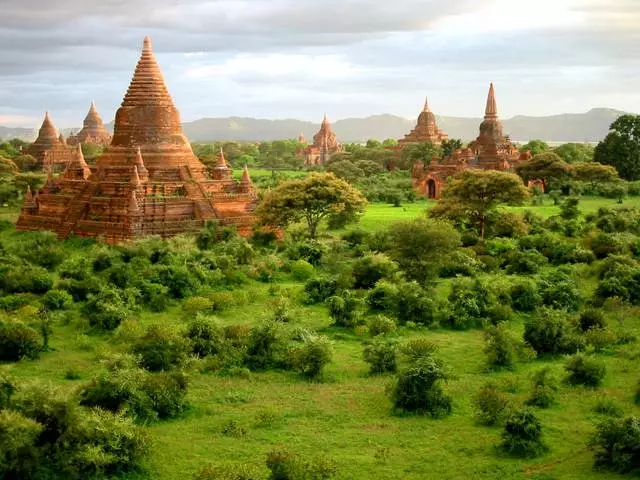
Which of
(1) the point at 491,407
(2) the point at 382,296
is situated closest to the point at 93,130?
(2) the point at 382,296

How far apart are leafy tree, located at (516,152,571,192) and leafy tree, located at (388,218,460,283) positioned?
3331 cm

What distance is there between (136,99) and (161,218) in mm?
7381

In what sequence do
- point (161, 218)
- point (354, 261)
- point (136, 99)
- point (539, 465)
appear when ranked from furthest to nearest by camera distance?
1. point (136, 99)
2. point (161, 218)
3. point (354, 261)
4. point (539, 465)

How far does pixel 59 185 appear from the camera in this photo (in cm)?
4238

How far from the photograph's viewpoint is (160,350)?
20.2m

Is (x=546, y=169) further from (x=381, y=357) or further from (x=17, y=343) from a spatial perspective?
(x=17, y=343)

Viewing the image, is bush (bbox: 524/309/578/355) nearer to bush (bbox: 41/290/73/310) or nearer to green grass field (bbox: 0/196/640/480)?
green grass field (bbox: 0/196/640/480)

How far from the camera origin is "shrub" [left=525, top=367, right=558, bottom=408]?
1817cm

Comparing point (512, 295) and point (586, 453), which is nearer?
point (586, 453)

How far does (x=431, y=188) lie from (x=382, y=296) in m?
38.7

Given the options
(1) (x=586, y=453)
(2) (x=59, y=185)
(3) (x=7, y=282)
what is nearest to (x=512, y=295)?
(1) (x=586, y=453)

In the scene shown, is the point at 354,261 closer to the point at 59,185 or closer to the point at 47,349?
the point at 47,349

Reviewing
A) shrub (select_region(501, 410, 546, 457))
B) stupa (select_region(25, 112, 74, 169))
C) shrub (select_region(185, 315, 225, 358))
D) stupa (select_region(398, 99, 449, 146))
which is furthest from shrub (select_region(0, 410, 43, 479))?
stupa (select_region(398, 99, 449, 146))

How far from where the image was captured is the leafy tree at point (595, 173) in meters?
60.1
